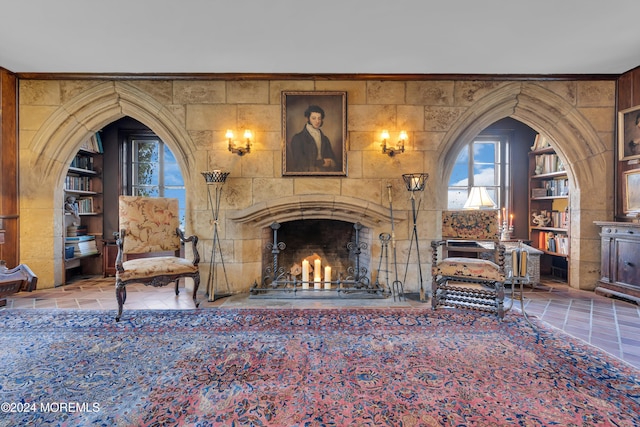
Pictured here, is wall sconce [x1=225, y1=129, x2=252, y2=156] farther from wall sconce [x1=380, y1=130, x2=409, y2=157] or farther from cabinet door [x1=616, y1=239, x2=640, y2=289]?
cabinet door [x1=616, y1=239, x2=640, y2=289]

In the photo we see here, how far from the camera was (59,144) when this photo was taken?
3.71 meters

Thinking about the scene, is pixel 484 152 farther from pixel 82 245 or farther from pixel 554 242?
pixel 82 245

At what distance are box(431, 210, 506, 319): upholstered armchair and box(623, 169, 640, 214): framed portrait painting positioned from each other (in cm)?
190

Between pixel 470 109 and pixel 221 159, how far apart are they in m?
3.20

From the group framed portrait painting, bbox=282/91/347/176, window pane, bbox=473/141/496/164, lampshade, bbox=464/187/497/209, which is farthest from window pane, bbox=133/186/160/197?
window pane, bbox=473/141/496/164

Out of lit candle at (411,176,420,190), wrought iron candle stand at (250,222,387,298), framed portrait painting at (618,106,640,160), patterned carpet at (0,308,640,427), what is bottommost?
patterned carpet at (0,308,640,427)

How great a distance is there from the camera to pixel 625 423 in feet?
4.66

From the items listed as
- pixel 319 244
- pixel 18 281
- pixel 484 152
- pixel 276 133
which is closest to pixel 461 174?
pixel 484 152

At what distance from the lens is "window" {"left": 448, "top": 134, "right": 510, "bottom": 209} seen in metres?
4.98

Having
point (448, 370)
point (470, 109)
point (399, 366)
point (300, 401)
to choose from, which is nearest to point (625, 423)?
point (448, 370)

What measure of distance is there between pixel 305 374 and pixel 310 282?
5.05ft

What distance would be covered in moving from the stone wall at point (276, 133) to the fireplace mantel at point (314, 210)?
0.01 m

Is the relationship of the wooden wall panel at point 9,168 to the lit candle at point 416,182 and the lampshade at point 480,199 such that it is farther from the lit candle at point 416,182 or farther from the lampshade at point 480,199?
the lampshade at point 480,199
